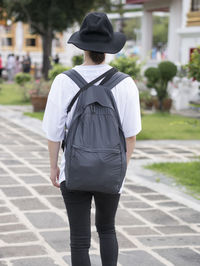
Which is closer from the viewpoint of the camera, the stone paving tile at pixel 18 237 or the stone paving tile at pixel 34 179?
the stone paving tile at pixel 18 237

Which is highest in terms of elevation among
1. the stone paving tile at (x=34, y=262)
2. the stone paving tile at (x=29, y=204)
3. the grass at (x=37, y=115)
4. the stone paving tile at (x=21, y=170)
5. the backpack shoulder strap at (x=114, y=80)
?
the backpack shoulder strap at (x=114, y=80)

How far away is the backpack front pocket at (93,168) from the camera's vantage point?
115 inches

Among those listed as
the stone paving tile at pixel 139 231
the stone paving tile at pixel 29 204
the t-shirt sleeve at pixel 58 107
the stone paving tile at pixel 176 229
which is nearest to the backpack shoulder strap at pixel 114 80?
the t-shirt sleeve at pixel 58 107

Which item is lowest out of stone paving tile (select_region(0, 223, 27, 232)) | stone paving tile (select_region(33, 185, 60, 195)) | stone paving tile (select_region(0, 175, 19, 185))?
stone paving tile (select_region(0, 175, 19, 185))

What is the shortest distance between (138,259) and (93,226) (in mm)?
965

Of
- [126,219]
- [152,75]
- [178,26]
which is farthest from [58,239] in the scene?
[178,26]

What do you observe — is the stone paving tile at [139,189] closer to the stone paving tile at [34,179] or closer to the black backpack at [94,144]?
the stone paving tile at [34,179]

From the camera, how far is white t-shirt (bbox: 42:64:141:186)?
10.1ft

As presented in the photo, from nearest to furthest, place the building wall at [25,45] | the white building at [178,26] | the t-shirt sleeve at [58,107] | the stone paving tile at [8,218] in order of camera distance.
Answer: the t-shirt sleeve at [58,107], the stone paving tile at [8,218], the white building at [178,26], the building wall at [25,45]

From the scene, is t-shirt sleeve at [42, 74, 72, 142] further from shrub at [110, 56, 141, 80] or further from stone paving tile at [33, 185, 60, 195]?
shrub at [110, 56, 141, 80]

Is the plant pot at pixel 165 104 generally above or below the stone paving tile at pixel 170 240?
below

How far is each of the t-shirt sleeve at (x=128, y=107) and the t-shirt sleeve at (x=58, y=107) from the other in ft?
1.04

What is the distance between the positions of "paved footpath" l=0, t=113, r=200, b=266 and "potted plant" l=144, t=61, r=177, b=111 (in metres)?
8.39

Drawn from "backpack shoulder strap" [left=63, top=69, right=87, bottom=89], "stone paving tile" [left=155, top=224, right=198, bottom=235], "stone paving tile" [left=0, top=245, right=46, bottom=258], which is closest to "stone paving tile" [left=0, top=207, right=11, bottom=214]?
"stone paving tile" [left=0, top=245, right=46, bottom=258]
